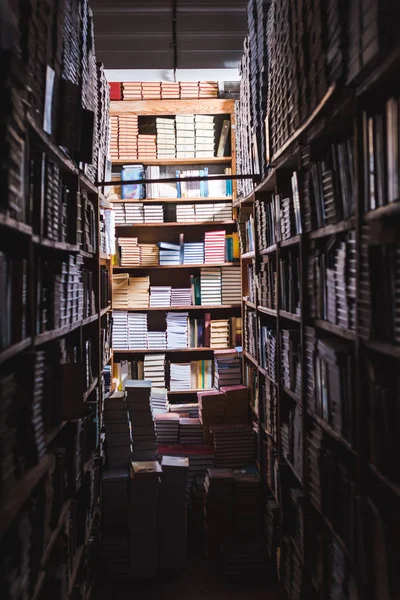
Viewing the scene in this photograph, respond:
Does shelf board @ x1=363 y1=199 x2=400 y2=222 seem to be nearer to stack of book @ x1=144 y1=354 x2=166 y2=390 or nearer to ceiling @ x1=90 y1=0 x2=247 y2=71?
ceiling @ x1=90 y1=0 x2=247 y2=71

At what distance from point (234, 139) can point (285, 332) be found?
281cm

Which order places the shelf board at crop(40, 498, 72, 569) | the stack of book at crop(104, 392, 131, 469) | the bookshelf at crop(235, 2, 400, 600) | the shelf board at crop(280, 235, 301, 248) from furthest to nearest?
the stack of book at crop(104, 392, 131, 469) < the shelf board at crop(280, 235, 301, 248) < the shelf board at crop(40, 498, 72, 569) < the bookshelf at crop(235, 2, 400, 600)

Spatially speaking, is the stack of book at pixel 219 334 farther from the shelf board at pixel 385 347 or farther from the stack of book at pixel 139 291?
the shelf board at pixel 385 347

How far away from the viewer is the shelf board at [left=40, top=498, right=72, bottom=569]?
1.91 meters

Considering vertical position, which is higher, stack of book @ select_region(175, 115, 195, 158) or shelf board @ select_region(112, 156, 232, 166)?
stack of book @ select_region(175, 115, 195, 158)

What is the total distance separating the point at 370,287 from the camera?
5.06 ft

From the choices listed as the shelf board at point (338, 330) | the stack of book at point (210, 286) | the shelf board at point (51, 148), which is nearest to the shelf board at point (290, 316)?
the shelf board at point (338, 330)

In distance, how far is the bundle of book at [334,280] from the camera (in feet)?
5.87

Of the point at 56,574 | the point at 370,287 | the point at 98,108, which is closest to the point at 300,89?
the point at 370,287

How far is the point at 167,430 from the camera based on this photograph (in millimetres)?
4520

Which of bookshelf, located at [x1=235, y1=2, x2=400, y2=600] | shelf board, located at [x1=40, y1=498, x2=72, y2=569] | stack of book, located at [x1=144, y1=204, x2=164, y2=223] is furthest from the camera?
stack of book, located at [x1=144, y1=204, x2=164, y2=223]

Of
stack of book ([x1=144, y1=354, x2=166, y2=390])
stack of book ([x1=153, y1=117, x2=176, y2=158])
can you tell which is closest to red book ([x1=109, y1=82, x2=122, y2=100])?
stack of book ([x1=153, y1=117, x2=176, y2=158])

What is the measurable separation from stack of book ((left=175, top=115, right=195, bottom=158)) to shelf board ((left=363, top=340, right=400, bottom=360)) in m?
3.84

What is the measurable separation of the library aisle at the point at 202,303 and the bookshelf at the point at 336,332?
1 centimetres
